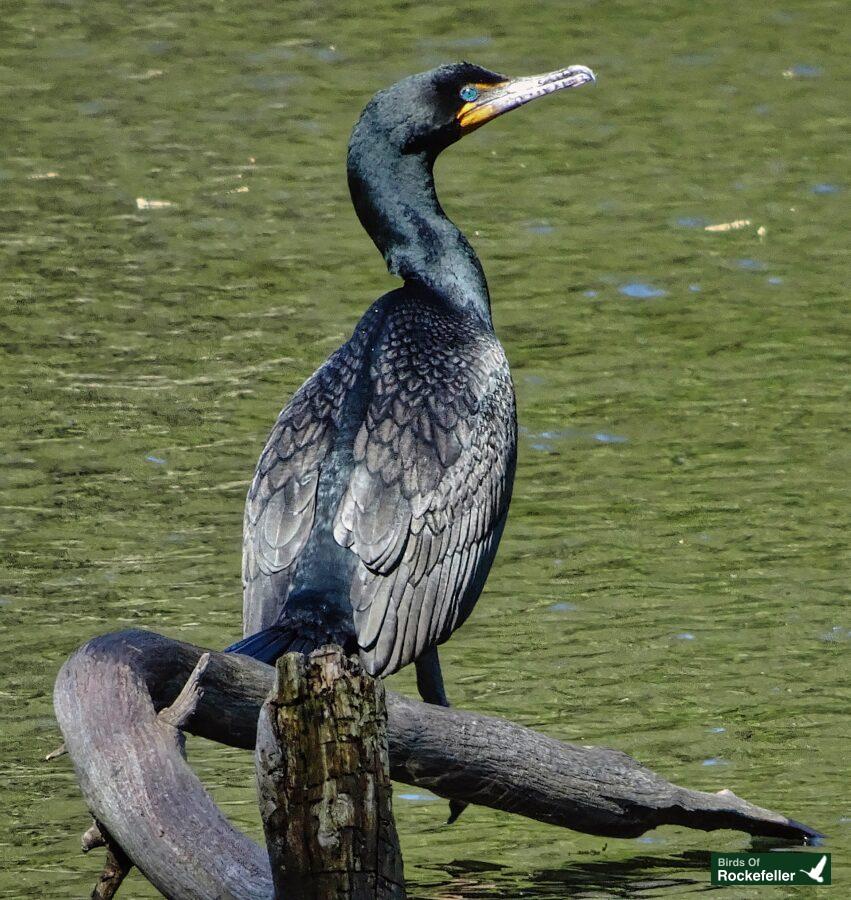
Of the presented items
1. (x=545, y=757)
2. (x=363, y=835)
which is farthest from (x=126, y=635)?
(x=545, y=757)

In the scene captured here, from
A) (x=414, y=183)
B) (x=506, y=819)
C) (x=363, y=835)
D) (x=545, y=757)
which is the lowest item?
(x=506, y=819)

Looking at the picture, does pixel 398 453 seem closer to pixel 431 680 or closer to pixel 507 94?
pixel 431 680

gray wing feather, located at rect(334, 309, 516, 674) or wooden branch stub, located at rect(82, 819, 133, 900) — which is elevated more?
gray wing feather, located at rect(334, 309, 516, 674)

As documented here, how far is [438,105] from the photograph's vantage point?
22.7ft

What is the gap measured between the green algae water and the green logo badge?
0.17 ft

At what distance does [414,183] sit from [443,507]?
1.29 metres

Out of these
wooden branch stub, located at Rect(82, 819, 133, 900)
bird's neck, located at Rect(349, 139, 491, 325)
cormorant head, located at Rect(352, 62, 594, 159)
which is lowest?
wooden branch stub, located at Rect(82, 819, 133, 900)

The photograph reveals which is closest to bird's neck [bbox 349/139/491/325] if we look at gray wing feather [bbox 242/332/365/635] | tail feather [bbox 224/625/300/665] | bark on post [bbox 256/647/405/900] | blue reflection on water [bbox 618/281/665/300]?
gray wing feather [bbox 242/332/365/635]

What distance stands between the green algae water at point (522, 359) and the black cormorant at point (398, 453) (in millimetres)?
890

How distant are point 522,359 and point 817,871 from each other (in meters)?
4.81

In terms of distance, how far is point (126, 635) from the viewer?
4676 mm

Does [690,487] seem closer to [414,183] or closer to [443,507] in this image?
[414,183]

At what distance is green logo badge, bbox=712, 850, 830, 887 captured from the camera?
6.08 m

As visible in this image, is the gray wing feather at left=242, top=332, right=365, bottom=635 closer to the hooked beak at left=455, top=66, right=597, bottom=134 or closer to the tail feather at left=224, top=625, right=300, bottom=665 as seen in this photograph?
the tail feather at left=224, top=625, right=300, bottom=665
